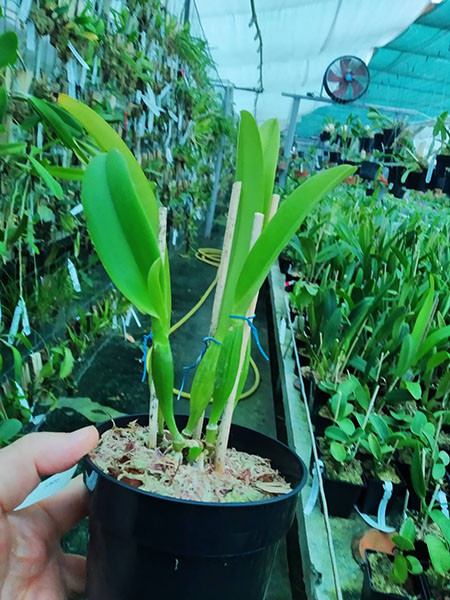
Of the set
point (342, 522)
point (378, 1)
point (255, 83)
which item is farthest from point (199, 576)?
point (255, 83)

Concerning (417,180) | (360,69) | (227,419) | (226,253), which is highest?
(360,69)

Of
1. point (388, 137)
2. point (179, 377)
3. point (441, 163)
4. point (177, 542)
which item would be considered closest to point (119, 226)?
point (177, 542)

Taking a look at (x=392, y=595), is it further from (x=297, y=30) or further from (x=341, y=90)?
(x=297, y=30)

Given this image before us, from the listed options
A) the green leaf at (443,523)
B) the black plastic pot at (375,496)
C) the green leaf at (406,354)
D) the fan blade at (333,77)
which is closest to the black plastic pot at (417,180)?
the fan blade at (333,77)

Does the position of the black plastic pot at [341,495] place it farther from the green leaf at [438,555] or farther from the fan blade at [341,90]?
the fan blade at [341,90]

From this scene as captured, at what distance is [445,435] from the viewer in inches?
53.7

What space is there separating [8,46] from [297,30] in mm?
7845

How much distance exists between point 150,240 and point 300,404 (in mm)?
1129

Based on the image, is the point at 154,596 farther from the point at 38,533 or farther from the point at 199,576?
the point at 38,533

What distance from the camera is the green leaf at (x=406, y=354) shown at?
128 cm

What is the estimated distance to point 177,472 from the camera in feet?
1.95

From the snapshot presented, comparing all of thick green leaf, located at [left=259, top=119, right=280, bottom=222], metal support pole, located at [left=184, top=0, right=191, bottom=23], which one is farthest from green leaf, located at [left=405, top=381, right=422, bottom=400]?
metal support pole, located at [left=184, top=0, right=191, bottom=23]

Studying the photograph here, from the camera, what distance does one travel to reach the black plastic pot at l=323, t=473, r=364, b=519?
3.59 ft

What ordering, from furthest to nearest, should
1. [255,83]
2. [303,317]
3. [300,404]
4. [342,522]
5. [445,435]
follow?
[255,83]
[303,317]
[300,404]
[445,435]
[342,522]
